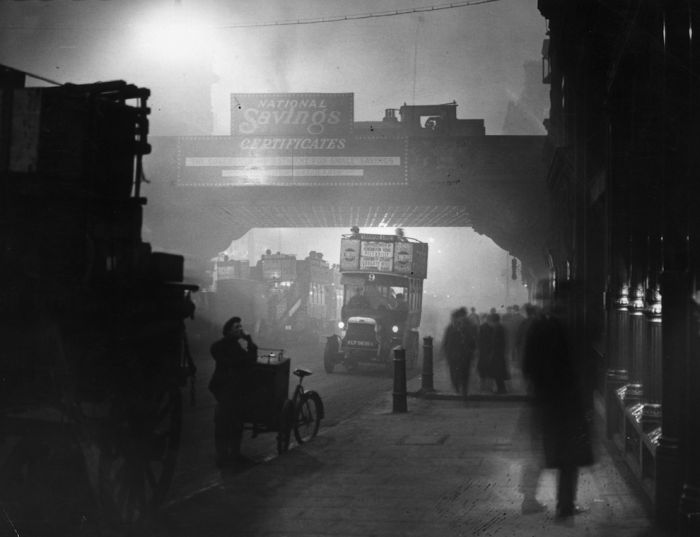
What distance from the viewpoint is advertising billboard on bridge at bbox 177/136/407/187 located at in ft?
117

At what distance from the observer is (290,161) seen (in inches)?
1433

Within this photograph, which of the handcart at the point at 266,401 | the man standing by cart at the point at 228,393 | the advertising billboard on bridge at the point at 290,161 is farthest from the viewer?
the advertising billboard on bridge at the point at 290,161

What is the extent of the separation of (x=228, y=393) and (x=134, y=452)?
11.4ft

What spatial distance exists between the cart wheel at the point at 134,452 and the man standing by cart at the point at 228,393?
2.52 m

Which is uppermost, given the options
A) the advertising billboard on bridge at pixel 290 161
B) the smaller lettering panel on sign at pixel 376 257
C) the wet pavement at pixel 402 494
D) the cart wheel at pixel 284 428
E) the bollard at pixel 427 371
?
the advertising billboard on bridge at pixel 290 161

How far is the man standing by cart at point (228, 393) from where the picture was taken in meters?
9.76

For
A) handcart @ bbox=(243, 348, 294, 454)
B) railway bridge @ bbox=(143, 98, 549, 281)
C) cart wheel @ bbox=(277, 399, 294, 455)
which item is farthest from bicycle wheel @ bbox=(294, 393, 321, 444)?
railway bridge @ bbox=(143, 98, 549, 281)

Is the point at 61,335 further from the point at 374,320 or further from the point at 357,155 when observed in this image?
the point at 357,155

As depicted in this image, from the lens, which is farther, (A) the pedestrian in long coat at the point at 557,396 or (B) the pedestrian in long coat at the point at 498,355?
(B) the pedestrian in long coat at the point at 498,355

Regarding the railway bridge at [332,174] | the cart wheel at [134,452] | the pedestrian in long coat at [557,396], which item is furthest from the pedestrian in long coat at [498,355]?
the railway bridge at [332,174]

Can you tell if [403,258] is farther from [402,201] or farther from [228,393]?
[228,393]

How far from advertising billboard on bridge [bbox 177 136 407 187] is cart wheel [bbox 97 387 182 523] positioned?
29.2m

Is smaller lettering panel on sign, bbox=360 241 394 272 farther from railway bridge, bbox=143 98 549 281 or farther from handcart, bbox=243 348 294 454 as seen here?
handcart, bbox=243 348 294 454

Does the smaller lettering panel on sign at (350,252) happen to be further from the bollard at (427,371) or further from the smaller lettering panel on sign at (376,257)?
the bollard at (427,371)
